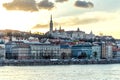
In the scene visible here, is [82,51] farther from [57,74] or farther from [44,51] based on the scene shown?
[57,74]

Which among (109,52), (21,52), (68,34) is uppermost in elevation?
(68,34)

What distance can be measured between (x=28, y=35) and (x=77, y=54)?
97.8ft

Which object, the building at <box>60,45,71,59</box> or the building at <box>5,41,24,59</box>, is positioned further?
the building at <box>60,45,71,59</box>

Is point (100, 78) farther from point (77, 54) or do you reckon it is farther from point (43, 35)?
point (43, 35)

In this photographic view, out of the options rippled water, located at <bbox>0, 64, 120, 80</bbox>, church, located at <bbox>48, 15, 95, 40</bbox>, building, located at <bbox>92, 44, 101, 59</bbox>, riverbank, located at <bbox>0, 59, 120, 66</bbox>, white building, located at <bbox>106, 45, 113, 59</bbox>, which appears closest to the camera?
rippled water, located at <bbox>0, 64, 120, 80</bbox>

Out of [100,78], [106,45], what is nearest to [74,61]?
[106,45]

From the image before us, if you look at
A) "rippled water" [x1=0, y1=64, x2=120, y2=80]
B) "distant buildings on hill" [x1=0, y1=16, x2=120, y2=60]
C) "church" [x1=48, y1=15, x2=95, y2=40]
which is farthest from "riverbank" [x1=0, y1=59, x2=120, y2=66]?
A: "church" [x1=48, y1=15, x2=95, y2=40]

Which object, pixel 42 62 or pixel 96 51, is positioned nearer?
pixel 42 62

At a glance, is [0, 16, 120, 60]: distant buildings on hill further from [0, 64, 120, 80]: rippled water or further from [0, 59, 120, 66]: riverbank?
[0, 64, 120, 80]: rippled water

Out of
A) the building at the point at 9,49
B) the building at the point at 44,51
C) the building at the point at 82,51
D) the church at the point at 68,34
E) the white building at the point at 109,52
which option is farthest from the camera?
the church at the point at 68,34

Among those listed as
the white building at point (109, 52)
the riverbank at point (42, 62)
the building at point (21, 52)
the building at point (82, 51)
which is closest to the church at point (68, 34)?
the white building at point (109, 52)

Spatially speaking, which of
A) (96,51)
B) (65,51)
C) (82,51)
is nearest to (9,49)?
(65,51)

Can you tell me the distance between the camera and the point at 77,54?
3691 inches

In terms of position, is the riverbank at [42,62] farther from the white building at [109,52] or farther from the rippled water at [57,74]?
the rippled water at [57,74]
